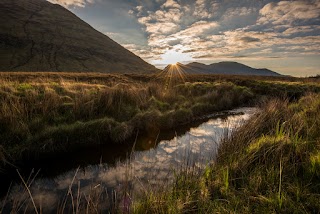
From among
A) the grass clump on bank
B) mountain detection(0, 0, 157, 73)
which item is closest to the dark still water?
the grass clump on bank

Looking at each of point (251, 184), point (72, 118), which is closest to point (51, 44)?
point (72, 118)

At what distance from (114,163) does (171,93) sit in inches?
367

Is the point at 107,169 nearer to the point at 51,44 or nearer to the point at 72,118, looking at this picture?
the point at 72,118

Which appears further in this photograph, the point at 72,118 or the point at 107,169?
the point at 72,118

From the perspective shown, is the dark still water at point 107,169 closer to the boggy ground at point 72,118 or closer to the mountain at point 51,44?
the boggy ground at point 72,118

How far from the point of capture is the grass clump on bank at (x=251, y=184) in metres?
3.47

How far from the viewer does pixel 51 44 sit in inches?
3912

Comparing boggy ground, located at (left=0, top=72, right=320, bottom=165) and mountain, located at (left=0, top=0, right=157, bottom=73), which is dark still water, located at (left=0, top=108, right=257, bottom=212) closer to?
boggy ground, located at (left=0, top=72, right=320, bottom=165)

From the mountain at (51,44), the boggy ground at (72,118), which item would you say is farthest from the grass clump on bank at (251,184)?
the mountain at (51,44)

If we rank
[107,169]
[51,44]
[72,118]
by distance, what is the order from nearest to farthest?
[107,169] → [72,118] → [51,44]

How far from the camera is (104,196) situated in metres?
5.00

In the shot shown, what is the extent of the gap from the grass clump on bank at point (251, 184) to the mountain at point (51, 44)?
81.9 metres

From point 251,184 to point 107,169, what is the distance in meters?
4.08

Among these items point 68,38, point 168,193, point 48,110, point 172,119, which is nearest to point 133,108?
point 172,119
